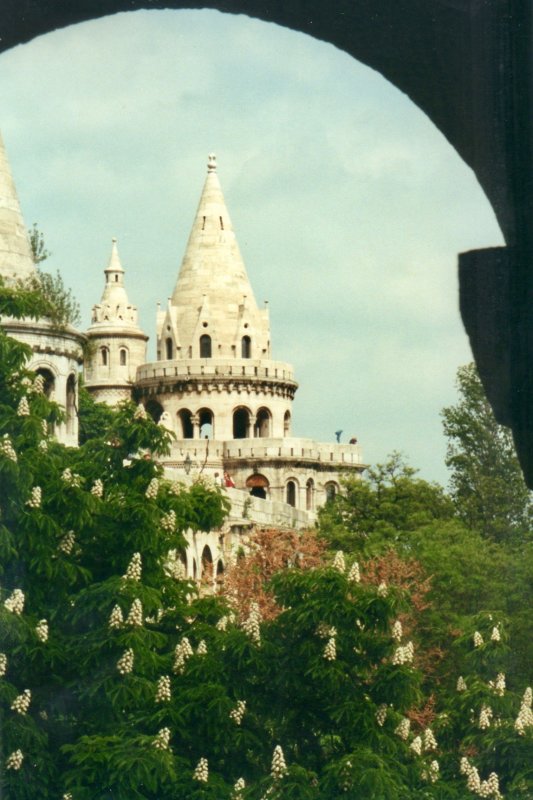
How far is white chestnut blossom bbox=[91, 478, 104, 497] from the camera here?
14.8 m

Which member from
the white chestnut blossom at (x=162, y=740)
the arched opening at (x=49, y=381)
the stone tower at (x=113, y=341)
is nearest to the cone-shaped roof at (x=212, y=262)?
the stone tower at (x=113, y=341)

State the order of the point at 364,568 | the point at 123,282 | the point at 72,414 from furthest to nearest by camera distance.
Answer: the point at 123,282
the point at 72,414
the point at 364,568

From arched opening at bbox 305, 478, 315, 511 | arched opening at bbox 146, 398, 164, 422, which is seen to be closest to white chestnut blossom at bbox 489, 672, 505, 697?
arched opening at bbox 305, 478, 315, 511

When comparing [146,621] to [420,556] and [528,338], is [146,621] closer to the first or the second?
[528,338]

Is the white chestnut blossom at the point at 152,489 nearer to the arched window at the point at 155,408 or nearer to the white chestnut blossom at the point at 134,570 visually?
the white chestnut blossom at the point at 134,570

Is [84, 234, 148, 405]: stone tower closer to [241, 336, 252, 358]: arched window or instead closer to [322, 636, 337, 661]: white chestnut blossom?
[241, 336, 252, 358]: arched window

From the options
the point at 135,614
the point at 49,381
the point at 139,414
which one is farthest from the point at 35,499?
the point at 49,381

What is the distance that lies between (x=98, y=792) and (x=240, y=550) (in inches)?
768

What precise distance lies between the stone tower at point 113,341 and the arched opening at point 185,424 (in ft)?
12.7

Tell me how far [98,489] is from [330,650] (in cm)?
265

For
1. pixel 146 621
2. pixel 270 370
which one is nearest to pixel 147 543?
pixel 146 621

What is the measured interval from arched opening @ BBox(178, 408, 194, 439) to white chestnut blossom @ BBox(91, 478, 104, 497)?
4138 cm

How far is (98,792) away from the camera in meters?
→ 12.1

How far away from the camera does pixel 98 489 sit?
48.8 ft
